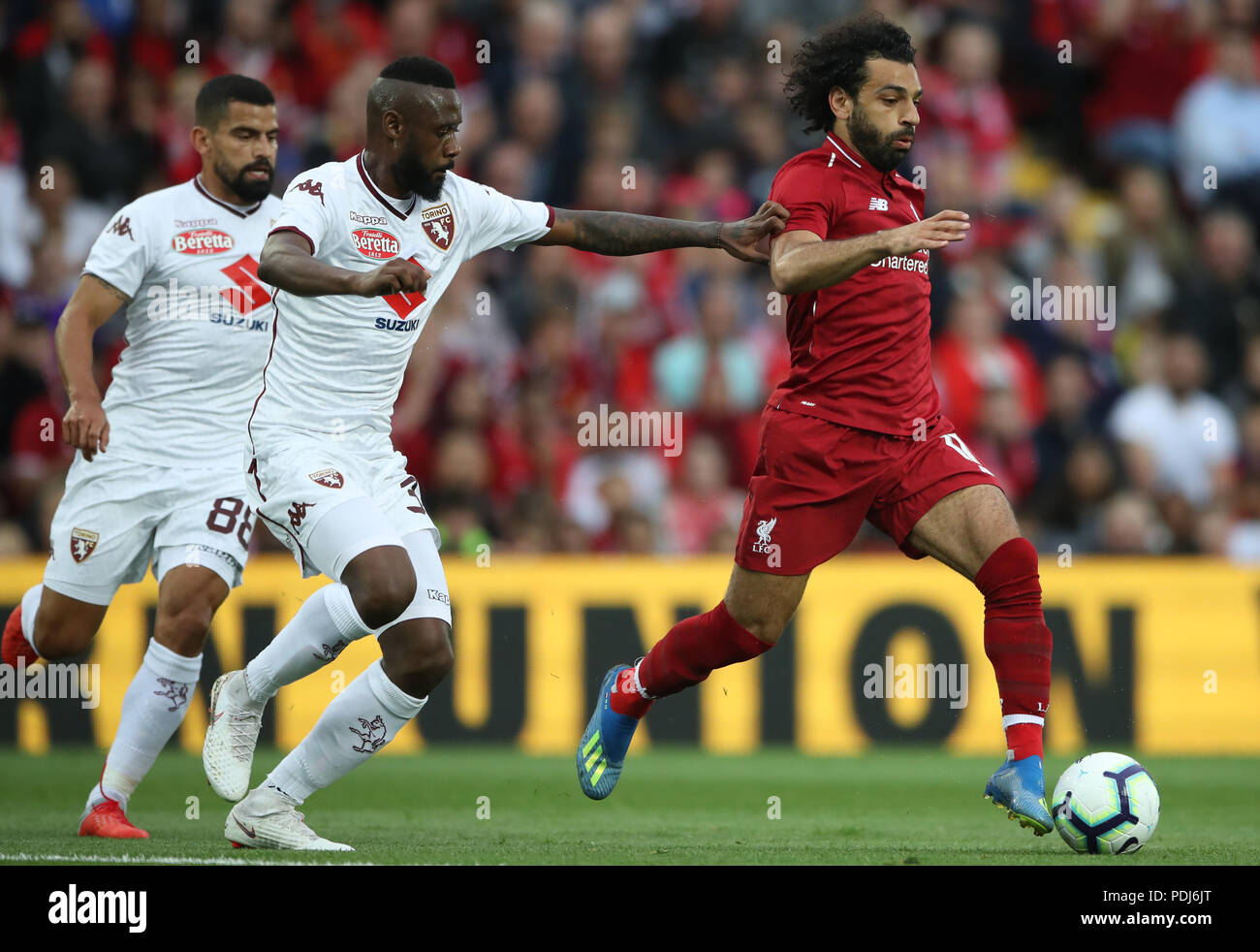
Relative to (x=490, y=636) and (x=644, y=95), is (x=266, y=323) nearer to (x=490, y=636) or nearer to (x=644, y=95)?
(x=490, y=636)

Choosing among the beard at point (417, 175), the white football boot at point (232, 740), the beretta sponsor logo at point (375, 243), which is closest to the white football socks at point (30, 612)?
the white football boot at point (232, 740)

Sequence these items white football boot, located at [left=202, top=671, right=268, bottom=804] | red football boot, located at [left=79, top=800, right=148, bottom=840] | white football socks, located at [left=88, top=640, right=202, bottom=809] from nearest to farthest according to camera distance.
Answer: white football boot, located at [left=202, top=671, right=268, bottom=804] → red football boot, located at [left=79, top=800, right=148, bottom=840] → white football socks, located at [left=88, top=640, right=202, bottom=809]

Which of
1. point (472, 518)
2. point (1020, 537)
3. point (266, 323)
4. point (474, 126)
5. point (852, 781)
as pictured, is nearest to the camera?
point (1020, 537)

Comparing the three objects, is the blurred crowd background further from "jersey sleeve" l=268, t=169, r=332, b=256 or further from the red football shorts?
"jersey sleeve" l=268, t=169, r=332, b=256

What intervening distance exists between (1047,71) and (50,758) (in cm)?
989

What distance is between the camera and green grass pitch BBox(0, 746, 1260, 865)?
20.9 feet

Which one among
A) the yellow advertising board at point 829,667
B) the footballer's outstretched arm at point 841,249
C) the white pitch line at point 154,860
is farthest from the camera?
the yellow advertising board at point 829,667

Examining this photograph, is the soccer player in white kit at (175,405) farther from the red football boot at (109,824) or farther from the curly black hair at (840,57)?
the curly black hair at (840,57)

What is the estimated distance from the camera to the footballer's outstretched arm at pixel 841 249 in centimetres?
608

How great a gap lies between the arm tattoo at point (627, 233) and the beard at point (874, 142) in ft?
2.14

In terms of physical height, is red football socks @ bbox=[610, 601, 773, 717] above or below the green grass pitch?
above

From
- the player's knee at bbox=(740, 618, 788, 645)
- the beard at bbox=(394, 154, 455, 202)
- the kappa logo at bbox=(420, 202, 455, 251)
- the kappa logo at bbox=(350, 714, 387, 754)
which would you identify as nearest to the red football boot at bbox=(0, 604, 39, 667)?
Result: the kappa logo at bbox=(350, 714, 387, 754)

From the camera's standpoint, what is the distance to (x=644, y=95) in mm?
14586
